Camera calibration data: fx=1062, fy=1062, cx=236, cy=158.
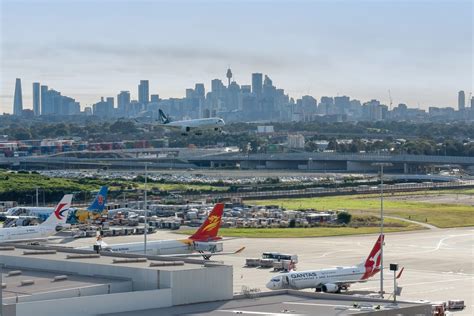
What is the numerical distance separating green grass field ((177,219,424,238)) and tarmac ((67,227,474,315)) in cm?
255

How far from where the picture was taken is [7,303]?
40.0m

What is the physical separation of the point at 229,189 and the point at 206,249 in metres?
90.6

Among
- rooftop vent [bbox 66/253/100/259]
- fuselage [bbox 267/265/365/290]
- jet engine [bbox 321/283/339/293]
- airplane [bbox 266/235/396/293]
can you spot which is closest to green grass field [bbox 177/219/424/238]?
airplane [bbox 266/235/396/293]

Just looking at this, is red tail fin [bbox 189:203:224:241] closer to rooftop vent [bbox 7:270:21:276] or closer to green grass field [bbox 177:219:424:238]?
green grass field [bbox 177:219:424:238]

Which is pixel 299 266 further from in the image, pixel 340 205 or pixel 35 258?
pixel 340 205

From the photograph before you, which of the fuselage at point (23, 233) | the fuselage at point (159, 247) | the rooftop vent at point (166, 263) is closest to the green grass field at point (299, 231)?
the fuselage at point (23, 233)

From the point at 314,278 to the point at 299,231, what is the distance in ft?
129

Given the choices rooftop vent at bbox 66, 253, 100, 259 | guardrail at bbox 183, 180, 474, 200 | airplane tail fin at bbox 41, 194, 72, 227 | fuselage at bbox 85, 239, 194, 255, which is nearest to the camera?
rooftop vent at bbox 66, 253, 100, 259

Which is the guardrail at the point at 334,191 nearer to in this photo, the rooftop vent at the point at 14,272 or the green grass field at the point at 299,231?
the green grass field at the point at 299,231

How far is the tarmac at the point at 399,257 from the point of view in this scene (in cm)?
6762

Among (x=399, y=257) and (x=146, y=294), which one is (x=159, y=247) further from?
(x=146, y=294)

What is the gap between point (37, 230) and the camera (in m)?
86.7

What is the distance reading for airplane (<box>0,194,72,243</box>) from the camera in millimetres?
84625

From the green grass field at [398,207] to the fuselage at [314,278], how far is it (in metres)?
47.3
